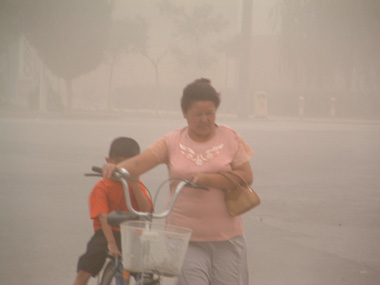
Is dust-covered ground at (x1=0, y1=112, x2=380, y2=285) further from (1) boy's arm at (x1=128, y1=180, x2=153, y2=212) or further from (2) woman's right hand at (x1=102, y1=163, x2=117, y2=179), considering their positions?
(2) woman's right hand at (x1=102, y1=163, x2=117, y2=179)

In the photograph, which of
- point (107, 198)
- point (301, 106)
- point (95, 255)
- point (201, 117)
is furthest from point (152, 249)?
point (301, 106)

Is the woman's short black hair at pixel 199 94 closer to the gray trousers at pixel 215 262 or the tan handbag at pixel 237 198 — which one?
the tan handbag at pixel 237 198

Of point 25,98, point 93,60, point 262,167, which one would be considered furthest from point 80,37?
point 262,167

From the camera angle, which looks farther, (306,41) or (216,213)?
(306,41)

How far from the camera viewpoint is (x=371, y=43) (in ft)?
19.9

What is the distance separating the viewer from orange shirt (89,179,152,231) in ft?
12.2

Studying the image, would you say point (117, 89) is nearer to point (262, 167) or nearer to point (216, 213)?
point (262, 167)

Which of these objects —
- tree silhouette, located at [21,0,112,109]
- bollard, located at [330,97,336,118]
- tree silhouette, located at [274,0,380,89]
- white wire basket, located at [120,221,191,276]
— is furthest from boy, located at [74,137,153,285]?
bollard, located at [330,97,336,118]

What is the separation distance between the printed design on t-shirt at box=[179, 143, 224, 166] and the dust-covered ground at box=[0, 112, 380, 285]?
85.5 inches

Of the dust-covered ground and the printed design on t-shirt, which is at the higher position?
the printed design on t-shirt

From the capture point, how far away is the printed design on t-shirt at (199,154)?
11.1ft

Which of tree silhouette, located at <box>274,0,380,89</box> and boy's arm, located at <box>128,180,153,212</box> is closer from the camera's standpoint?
boy's arm, located at <box>128,180,153,212</box>

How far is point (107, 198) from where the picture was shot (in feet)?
12.4

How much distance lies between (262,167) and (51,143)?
168 cm
